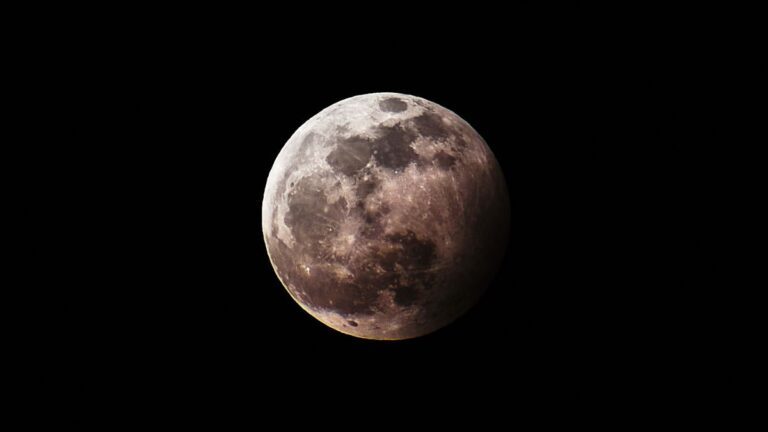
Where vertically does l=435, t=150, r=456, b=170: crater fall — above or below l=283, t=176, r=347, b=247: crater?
above

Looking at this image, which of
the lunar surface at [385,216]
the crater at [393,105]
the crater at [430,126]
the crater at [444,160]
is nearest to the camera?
the lunar surface at [385,216]

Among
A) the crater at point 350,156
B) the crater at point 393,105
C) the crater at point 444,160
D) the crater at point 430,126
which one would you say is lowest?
the crater at point 350,156

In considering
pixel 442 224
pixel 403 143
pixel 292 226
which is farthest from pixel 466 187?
pixel 292 226

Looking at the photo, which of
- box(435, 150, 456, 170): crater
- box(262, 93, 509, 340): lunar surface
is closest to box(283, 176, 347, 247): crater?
box(262, 93, 509, 340): lunar surface

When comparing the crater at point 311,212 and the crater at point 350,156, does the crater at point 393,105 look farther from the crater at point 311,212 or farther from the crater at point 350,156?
the crater at point 311,212

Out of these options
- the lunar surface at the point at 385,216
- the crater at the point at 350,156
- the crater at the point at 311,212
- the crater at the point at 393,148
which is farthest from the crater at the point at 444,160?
the crater at the point at 311,212

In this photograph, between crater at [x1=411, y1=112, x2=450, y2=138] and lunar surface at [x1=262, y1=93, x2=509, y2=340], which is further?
crater at [x1=411, y1=112, x2=450, y2=138]

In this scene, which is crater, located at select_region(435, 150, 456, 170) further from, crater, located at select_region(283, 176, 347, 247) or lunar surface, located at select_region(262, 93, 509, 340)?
crater, located at select_region(283, 176, 347, 247)
